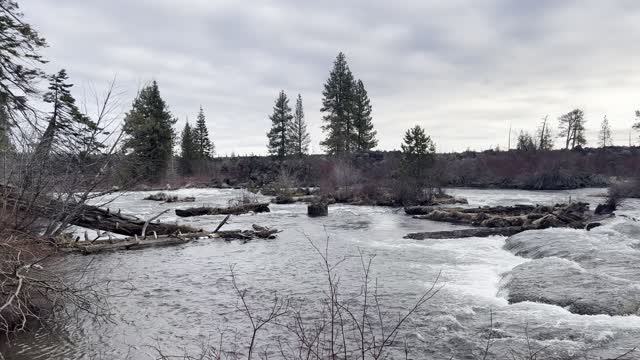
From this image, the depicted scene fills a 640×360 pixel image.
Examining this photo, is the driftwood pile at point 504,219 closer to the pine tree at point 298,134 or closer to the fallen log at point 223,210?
the fallen log at point 223,210

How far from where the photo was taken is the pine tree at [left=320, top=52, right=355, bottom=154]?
65062 millimetres

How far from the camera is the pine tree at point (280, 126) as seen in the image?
69.9 meters

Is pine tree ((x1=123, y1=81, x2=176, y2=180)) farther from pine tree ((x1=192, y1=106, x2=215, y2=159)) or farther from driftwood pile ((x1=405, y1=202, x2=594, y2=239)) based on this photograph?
driftwood pile ((x1=405, y1=202, x2=594, y2=239))

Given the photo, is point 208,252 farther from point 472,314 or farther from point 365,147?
point 365,147

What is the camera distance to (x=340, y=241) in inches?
691

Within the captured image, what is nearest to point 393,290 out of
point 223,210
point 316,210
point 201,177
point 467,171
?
point 316,210

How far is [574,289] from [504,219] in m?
12.4

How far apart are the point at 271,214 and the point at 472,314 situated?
1947cm

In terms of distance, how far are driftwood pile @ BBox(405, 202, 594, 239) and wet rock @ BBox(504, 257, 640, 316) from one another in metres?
7.20

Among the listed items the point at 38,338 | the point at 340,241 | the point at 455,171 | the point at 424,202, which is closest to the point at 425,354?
the point at 38,338

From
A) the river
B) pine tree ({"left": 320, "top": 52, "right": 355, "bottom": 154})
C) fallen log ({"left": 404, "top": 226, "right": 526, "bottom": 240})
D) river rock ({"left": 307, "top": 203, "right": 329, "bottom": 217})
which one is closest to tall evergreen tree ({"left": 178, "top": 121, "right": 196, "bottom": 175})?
pine tree ({"left": 320, "top": 52, "right": 355, "bottom": 154})

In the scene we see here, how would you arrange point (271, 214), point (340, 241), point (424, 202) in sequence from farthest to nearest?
point (424, 202), point (271, 214), point (340, 241)

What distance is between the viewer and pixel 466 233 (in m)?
19.0

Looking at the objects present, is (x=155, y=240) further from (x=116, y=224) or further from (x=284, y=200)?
(x=284, y=200)
